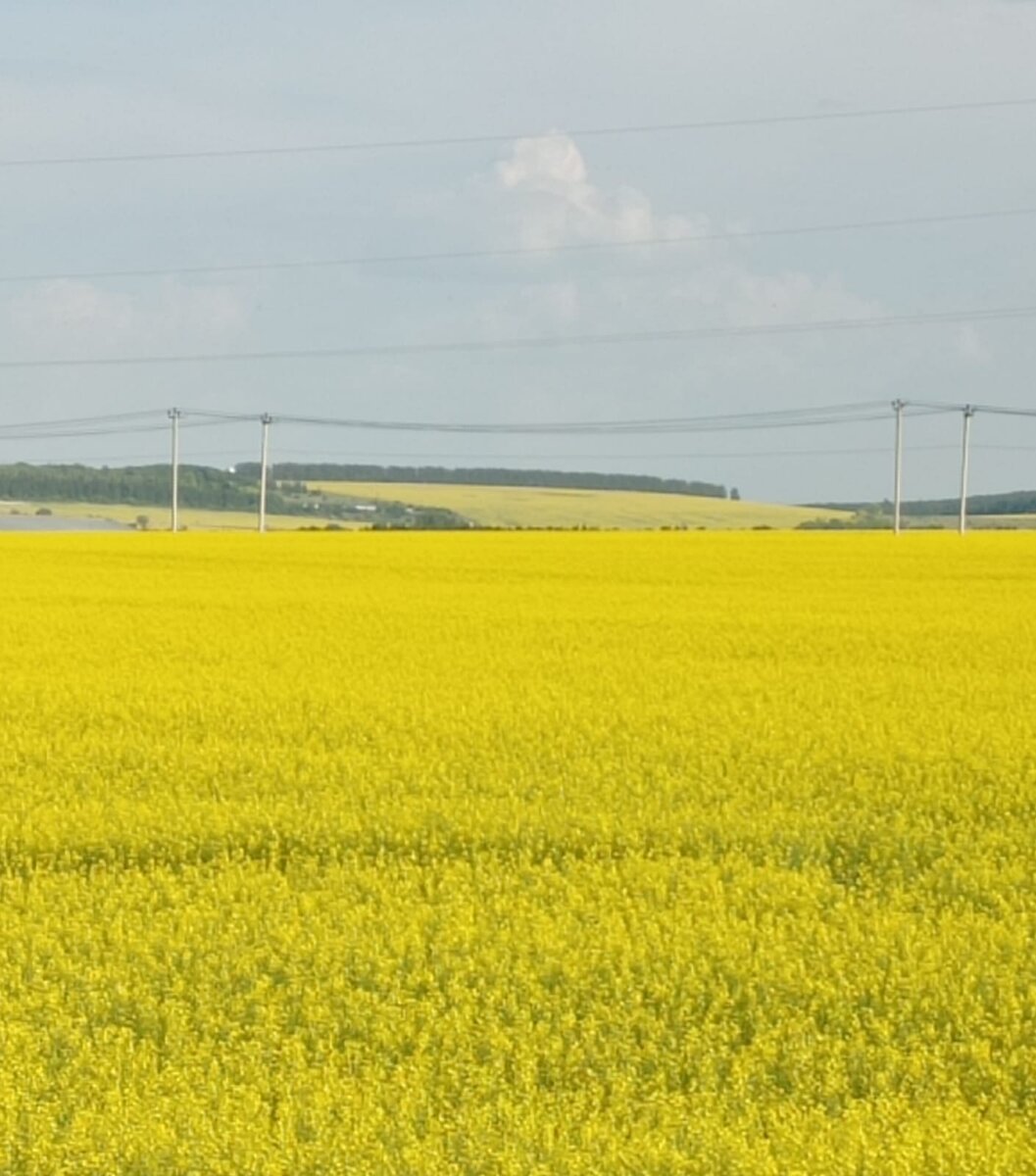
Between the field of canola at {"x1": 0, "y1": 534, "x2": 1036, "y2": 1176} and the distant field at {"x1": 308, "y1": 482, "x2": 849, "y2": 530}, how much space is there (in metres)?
67.2

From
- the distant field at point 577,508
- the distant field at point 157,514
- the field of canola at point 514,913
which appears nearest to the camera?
the field of canola at point 514,913

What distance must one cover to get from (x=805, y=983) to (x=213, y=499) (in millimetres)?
94092

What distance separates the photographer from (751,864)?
928cm

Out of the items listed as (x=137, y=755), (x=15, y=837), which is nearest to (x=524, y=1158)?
(x=15, y=837)

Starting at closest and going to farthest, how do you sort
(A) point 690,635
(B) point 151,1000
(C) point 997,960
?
(B) point 151,1000 → (C) point 997,960 → (A) point 690,635

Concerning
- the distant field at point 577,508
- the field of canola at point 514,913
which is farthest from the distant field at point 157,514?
the field of canola at point 514,913

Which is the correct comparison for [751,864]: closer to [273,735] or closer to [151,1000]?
[151,1000]

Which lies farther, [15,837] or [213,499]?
[213,499]

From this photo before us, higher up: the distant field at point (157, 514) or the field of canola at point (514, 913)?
the field of canola at point (514, 913)

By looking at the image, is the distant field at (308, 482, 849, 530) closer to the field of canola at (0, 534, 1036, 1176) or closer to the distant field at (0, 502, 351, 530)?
the distant field at (0, 502, 351, 530)

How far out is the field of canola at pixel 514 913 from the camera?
5.54 metres

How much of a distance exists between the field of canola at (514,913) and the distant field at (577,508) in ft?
221

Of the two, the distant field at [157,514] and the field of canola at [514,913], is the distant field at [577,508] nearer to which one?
the distant field at [157,514]

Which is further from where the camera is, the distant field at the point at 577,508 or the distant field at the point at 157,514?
the distant field at the point at 577,508
